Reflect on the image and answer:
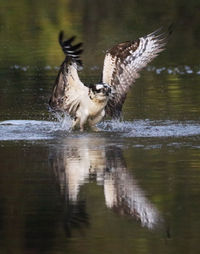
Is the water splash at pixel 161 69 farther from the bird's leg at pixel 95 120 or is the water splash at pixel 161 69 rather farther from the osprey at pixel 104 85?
the bird's leg at pixel 95 120

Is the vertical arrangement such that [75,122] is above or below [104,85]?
below

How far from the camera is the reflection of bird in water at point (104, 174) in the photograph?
8.27 m

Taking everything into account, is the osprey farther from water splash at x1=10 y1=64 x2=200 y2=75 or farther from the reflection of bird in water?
water splash at x1=10 y1=64 x2=200 y2=75

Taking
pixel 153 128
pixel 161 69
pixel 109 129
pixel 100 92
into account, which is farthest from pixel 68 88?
pixel 161 69

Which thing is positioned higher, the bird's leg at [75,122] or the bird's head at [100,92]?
the bird's head at [100,92]

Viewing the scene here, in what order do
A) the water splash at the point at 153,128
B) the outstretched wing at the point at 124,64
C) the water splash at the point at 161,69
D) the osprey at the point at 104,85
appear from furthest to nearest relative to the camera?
the water splash at the point at 161,69, the outstretched wing at the point at 124,64, the osprey at the point at 104,85, the water splash at the point at 153,128

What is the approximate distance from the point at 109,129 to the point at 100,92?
1.97 feet

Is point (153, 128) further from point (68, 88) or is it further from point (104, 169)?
point (104, 169)

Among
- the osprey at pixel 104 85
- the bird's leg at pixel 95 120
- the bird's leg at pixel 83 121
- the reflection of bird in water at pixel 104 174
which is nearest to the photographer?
the reflection of bird in water at pixel 104 174

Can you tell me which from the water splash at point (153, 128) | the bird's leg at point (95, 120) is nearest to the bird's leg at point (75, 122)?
the bird's leg at point (95, 120)

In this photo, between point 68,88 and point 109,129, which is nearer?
point 68,88

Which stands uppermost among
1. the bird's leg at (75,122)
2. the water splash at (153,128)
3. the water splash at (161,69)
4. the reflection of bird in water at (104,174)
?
the water splash at (161,69)

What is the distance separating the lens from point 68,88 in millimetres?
12781

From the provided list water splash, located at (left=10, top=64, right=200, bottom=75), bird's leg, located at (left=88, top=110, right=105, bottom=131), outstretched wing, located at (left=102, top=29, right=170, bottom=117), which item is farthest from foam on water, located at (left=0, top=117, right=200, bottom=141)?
water splash, located at (left=10, top=64, right=200, bottom=75)
